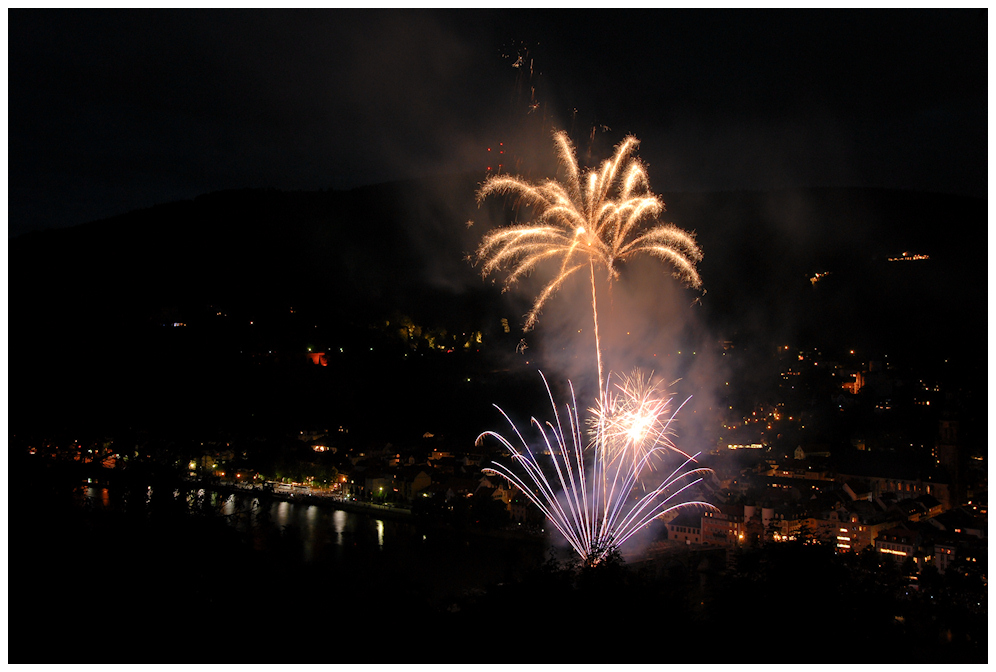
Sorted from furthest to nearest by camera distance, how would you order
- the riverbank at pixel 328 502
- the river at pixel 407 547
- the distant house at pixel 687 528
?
the riverbank at pixel 328 502 < the distant house at pixel 687 528 < the river at pixel 407 547

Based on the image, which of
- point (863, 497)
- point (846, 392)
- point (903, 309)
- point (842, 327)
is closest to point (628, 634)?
point (863, 497)

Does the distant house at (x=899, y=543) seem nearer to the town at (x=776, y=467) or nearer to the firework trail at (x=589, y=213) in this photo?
the town at (x=776, y=467)

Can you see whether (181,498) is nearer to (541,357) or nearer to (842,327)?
(541,357)

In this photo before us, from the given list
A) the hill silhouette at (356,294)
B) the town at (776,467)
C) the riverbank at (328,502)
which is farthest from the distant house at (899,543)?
the hill silhouette at (356,294)

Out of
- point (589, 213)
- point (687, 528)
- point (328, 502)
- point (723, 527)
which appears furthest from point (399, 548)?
point (589, 213)

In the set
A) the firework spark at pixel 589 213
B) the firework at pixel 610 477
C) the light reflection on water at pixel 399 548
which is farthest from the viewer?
the light reflection on water at pixel 399 548

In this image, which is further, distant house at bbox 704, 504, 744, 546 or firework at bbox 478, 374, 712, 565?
distant house at bbox 704, 504, 744, 546

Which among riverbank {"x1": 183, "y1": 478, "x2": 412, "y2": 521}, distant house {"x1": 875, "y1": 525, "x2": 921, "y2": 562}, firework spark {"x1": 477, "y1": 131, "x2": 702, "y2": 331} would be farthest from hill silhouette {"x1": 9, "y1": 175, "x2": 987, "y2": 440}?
distant house {"x1": 875, "y1": 525, "x2": 921, "y2": 562}

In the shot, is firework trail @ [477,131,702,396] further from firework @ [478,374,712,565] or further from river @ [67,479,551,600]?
river @ [67,479,551,600]

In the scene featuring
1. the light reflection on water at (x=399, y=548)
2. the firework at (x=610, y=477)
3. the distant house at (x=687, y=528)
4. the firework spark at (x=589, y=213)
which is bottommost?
the light reflection on water at (x=399, y=548)
